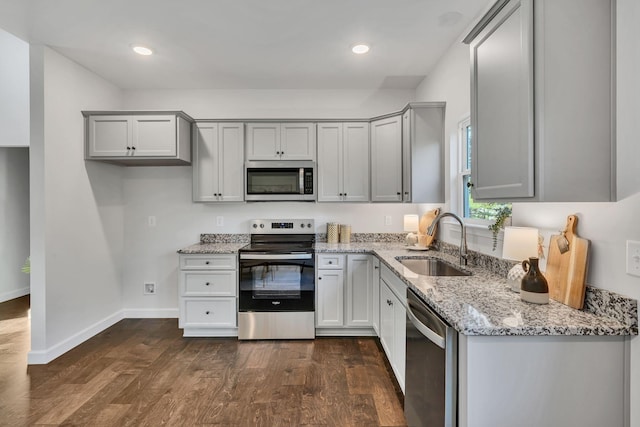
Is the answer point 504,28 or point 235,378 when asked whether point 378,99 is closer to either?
point 504,28

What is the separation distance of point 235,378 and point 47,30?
2.98m

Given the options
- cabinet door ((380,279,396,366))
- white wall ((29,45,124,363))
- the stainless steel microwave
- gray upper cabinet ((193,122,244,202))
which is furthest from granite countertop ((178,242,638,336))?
white wall ((29,45,124,363))

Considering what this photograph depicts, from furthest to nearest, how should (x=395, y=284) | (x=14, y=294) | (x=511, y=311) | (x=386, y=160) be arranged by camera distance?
(x=14, y=294) → (x=386, y=160) → (x=395, y=284) → (x=511, y=311)

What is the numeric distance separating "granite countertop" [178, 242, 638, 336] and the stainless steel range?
1.41 metres

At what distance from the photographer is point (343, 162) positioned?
335 cm

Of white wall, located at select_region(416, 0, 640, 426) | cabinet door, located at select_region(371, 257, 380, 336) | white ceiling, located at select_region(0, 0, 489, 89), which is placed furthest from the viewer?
cabinet door, located at select_region(371, 257, 380, 336)

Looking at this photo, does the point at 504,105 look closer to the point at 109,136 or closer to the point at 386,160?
the point at 386,160

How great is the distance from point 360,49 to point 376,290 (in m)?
2.11

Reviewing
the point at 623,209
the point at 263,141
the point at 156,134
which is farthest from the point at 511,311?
the point at 156,134

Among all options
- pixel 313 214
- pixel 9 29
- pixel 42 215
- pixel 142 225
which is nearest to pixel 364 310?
pixel 313 214

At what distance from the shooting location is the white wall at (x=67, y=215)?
2604mm

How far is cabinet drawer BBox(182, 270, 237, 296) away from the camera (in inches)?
121

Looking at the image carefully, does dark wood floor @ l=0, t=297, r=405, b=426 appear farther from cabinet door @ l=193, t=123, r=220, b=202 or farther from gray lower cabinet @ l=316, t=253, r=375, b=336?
cabinet door @ l=193, t=123, r=220, b=202

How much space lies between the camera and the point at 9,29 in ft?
7.79
